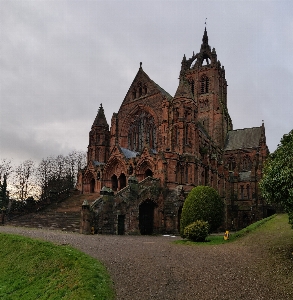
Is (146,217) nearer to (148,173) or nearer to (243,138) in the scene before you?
(148,173)

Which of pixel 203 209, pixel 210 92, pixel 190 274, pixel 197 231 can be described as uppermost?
pixel 210 92

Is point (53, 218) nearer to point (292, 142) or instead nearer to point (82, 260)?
point (82, 260)

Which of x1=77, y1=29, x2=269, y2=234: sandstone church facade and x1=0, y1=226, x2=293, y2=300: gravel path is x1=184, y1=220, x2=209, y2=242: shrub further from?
x1=77, y1=29, x2=269, y2=234: sandstone church facade

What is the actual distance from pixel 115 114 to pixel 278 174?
3550 centimetres

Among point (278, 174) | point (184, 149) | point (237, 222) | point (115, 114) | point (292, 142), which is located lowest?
point (237, 222)

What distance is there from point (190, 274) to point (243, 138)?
57126 mm

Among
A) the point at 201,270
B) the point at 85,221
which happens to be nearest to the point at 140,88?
the point at 85,221

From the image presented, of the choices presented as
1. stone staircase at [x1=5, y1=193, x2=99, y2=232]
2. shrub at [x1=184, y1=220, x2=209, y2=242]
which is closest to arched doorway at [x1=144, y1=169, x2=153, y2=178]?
stone staircase at [x1=5, y1=193, x2=99, y2=232]

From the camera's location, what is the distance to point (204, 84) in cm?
6919

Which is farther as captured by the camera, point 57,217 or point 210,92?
point 210,92

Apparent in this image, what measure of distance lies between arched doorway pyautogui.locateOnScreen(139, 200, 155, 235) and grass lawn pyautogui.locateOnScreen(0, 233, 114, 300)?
52.4 ft

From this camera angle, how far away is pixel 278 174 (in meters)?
16.5

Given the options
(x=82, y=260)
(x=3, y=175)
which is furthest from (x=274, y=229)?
(x=3, y=175)

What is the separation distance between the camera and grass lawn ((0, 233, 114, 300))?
1166cm
